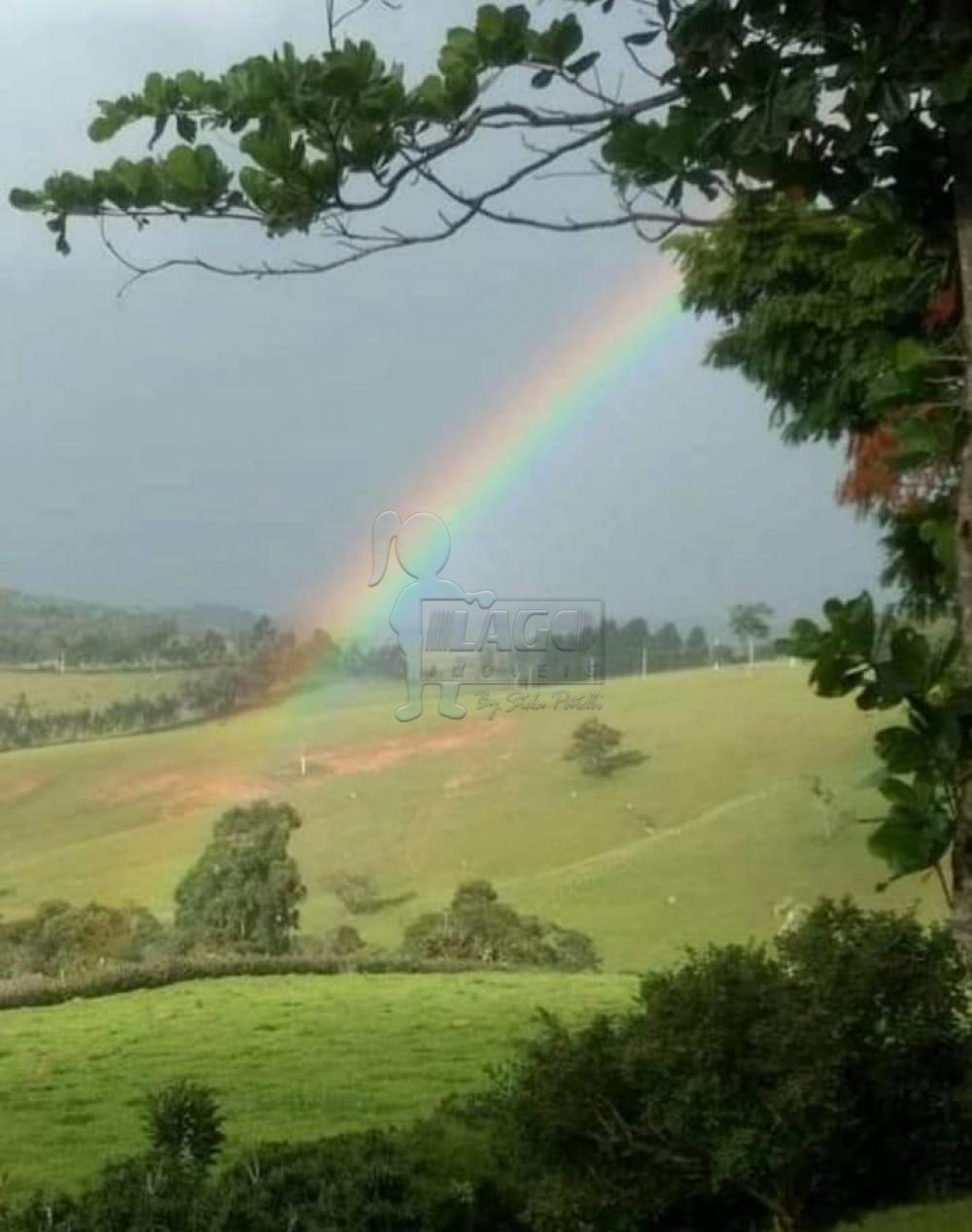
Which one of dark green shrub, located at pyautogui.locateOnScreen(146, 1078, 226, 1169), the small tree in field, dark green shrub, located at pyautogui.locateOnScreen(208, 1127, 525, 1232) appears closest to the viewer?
dark green shrub, located at pyautogui.locateOnScreen(208, 1127, 525, 1232)

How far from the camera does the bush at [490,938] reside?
15.9 m

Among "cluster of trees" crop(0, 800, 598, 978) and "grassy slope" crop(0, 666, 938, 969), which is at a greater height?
"grassy slope" crop(0, 666, 938, 969)

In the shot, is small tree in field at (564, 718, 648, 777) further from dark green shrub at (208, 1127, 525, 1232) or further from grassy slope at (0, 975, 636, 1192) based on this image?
dark green shrub at (208, 1127, 525, 1232)

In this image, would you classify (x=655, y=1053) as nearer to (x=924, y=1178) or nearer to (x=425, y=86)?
(x=924, y=1178)

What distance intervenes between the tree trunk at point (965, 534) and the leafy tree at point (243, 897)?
1359cm

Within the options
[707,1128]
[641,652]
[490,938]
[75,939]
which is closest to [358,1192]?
[707,1128]

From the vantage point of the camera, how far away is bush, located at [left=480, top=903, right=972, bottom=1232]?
3361 millimetres

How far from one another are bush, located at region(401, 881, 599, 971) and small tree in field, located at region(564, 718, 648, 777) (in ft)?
11.6

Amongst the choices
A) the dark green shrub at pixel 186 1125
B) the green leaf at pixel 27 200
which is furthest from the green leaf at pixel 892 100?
the dark green shrub at pixel 186 1125

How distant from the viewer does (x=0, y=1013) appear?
37.9ft

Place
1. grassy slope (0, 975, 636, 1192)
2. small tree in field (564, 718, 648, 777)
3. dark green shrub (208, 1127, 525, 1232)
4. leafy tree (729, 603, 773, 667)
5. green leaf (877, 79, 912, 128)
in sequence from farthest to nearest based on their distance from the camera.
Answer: small tree in field (564, 718, 648, 777) < leafy tree (729, 603, 773, 667) < grassy slope (0, 975, 636, 1192) < dark green shrub (208, 1127, 525, 1232) < green leaf (877, 79, 912, 128)

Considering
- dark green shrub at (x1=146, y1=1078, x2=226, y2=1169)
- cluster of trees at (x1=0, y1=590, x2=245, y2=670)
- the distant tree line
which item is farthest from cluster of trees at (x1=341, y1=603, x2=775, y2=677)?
dark green shrub at (x1=146, y1=1078, x2=226, y2=1169)

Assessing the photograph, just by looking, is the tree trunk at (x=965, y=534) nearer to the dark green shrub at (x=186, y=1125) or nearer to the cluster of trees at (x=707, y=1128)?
the cluster of trees at (x=707, y=1128)

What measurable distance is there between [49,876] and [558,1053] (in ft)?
60.0
